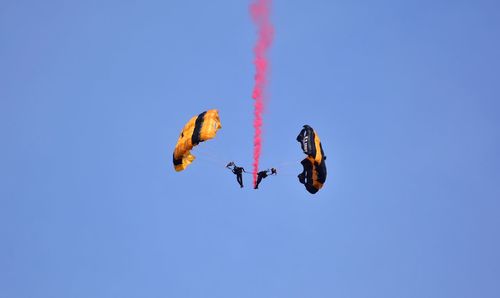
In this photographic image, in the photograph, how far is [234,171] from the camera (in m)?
58.5

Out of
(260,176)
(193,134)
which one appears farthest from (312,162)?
(193,134)

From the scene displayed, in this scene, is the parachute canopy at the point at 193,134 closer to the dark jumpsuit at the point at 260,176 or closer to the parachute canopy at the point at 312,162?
the dark jumpsuit at the point at 260,176

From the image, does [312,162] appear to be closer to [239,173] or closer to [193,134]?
[239,173]

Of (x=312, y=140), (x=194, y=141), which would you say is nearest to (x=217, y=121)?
(x=194, y=141)

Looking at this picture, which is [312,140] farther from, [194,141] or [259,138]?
[194,141]

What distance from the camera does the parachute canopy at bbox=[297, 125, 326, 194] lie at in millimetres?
57106

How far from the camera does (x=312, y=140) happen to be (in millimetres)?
57406

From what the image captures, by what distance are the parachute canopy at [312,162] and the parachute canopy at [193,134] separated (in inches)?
200

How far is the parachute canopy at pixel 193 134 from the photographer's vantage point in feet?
187

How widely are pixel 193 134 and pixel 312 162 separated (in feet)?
23.3

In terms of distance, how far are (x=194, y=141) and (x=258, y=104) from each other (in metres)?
4.31

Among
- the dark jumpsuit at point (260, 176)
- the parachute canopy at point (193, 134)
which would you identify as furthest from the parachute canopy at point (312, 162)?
the parachute canopy at point (193, 134)

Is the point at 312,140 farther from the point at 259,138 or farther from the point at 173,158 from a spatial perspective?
the point at 173,158

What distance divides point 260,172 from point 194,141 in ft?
14.2
